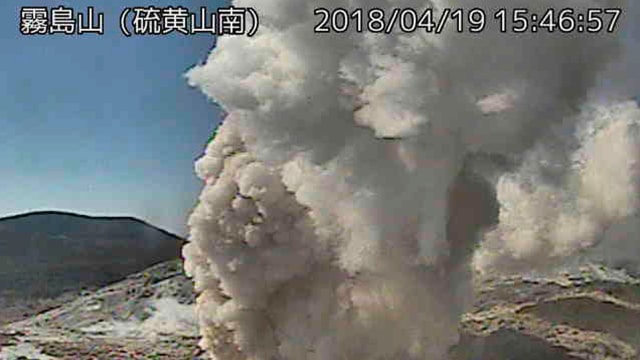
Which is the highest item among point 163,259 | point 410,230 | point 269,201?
point 163,259

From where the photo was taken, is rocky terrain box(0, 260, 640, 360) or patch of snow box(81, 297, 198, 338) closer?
rocky terrain box(0, 260, 640, 360)

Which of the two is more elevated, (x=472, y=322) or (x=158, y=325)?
(x=158, y=325)

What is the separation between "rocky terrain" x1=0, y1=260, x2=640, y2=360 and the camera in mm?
25109

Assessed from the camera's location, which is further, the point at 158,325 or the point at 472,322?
the point at 158,325

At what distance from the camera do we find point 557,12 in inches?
642

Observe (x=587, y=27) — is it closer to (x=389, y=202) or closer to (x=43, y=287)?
(x=389, y=202)

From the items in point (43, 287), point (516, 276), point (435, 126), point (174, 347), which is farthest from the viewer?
point (43, 287)

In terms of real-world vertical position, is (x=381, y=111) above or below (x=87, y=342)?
below

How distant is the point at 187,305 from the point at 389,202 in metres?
25.0

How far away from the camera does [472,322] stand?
26031 mm

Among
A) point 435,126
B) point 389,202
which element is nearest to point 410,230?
point 389,202

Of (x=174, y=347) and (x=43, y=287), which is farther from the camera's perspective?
(x=43, y=287)

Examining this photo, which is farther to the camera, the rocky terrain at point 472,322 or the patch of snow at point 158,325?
the patch of snow at point 158,325

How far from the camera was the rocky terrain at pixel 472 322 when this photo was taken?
2511 cm
